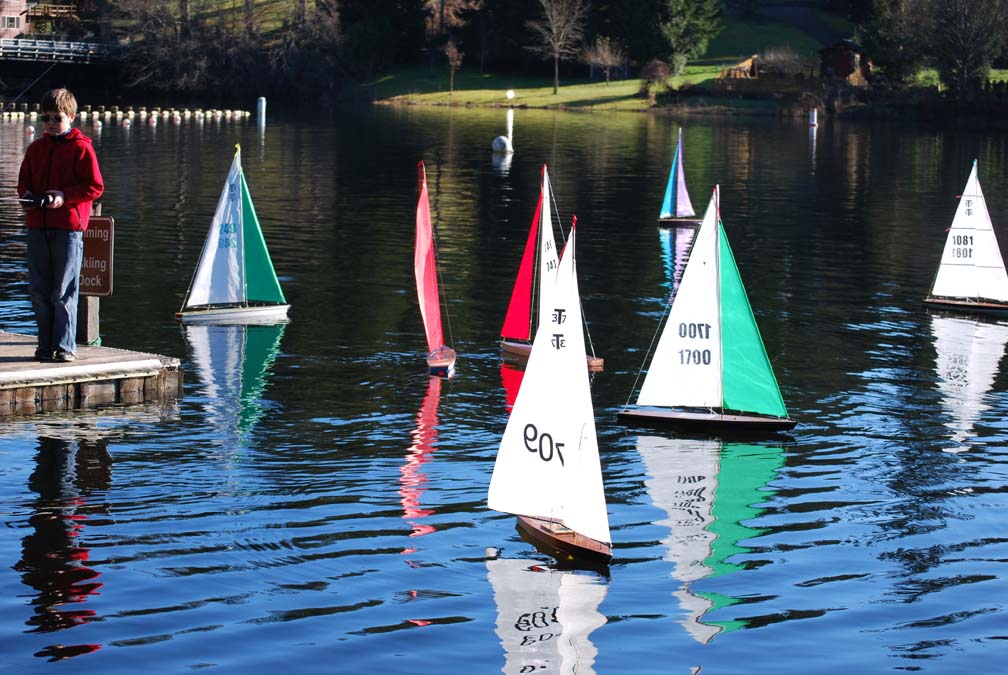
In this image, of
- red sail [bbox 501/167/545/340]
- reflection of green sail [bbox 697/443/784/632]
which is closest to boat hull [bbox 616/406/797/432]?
reflection of green sail [bbox 697/443/784/632]

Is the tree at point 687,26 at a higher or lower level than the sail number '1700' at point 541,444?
higher

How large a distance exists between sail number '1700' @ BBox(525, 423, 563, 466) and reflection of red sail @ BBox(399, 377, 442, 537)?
233 centimetres

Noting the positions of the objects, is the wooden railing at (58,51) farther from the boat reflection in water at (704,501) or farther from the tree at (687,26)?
the boat reflection in water at (704,501)

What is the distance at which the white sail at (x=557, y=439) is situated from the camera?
1705 centimetres

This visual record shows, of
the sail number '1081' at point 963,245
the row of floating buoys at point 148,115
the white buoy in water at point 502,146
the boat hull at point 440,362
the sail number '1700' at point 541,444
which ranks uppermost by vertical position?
the row of floating buoys at point 148,115

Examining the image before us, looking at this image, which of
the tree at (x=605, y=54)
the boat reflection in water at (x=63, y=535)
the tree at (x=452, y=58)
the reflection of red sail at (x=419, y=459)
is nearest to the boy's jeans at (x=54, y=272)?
the boat reflection in water at (x=63, y=535)

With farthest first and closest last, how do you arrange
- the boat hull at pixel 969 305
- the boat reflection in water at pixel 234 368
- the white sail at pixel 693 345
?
the boat hull at pixel 969 305 < the boat reflection in water at pixel 234 368 < the white sail at pixel 693 345

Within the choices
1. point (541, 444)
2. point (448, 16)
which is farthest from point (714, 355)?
point (448, 16)

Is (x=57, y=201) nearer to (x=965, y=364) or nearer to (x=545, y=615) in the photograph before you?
(x=545, y=615)

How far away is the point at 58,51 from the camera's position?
416 ft

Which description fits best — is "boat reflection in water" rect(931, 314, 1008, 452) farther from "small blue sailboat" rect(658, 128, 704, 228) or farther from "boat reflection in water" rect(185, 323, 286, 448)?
"small blue sailboat" rect(658, 128, 704, 228)

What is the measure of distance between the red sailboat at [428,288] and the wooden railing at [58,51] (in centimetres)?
10046

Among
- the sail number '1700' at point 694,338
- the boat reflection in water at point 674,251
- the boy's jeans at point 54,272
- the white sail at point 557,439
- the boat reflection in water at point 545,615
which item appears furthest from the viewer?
the boat reflection in water at point 674,251

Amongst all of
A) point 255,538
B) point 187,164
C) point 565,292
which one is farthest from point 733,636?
point 187,164
